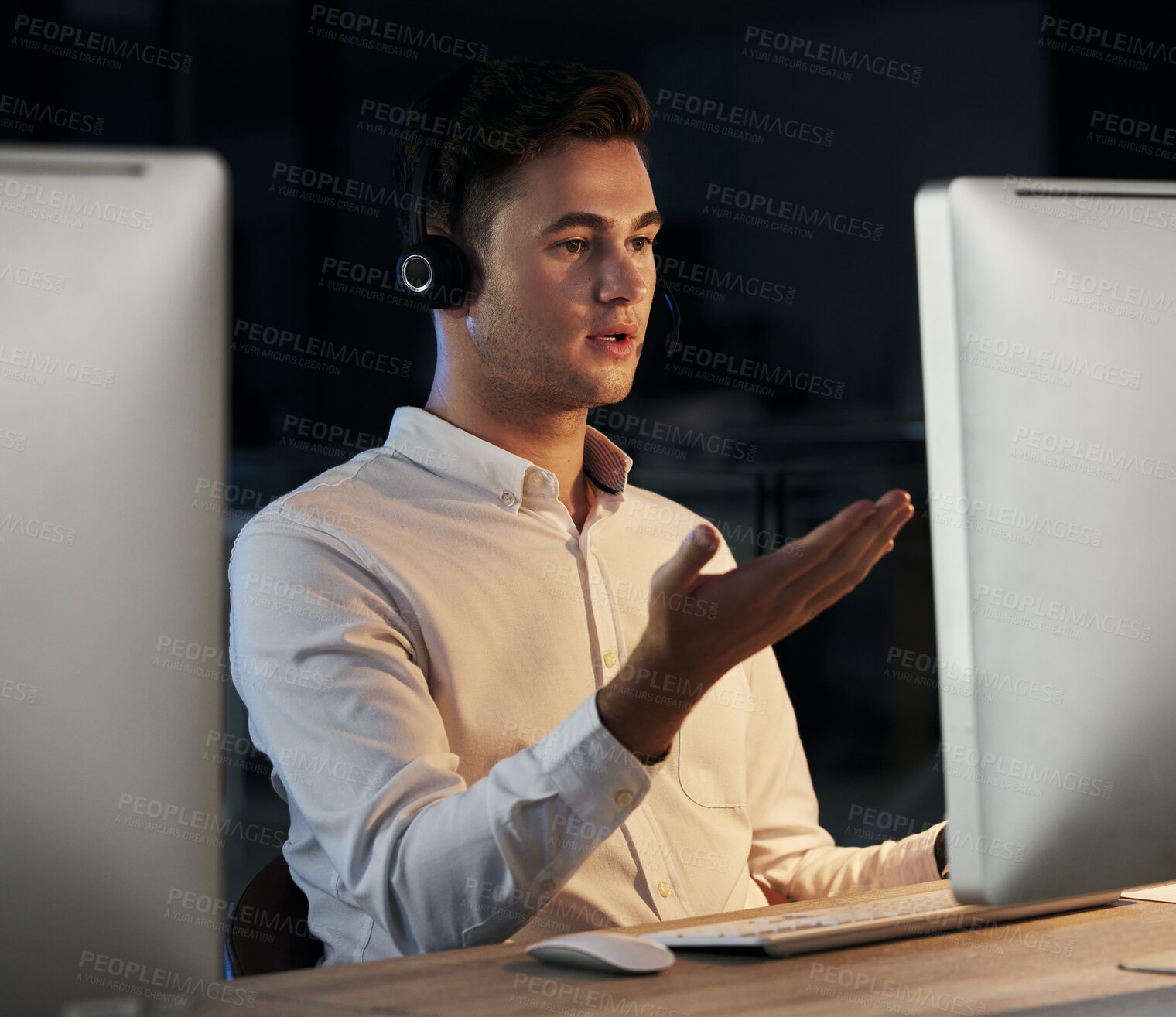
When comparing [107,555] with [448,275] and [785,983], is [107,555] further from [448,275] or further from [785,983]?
[448,275]

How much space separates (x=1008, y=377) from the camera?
70 cm

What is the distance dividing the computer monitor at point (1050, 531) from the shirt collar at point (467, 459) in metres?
0.79

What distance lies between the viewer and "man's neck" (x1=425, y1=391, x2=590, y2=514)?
5.15ft

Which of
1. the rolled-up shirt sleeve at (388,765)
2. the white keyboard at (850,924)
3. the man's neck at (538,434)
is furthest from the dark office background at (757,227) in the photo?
the white keyboard at (850,924)

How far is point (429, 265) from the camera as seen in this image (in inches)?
58.9

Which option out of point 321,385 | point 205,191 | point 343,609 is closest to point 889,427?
point 321,385

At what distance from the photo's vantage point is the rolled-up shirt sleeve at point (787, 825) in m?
1.35

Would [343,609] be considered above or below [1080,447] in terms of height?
below

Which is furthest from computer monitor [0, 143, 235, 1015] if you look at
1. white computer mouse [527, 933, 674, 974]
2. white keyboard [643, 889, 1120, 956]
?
white keyboard [643, 889, 1120, 956]

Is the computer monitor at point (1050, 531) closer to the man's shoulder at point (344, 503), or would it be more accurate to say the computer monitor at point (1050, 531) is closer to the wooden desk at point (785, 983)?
the wooden desk at point (785, 983)

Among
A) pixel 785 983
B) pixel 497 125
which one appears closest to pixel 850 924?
pixel 785 983

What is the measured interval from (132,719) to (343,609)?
0.66 metres

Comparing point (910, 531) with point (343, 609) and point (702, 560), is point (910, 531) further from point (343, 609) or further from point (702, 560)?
point (702, 560)

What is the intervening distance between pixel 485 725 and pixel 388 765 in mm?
191
